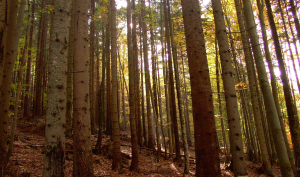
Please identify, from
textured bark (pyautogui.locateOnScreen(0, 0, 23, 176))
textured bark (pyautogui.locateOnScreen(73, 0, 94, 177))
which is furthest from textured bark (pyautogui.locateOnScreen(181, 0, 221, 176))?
textured bark (pyautogui.locateOnScreen(0, 0, 23, 176))

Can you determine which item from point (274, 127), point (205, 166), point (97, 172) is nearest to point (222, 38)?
point (274, 127)

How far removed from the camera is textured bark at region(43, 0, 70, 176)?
263 cm

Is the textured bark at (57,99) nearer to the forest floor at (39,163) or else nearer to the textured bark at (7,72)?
the textured bark at (7,72)

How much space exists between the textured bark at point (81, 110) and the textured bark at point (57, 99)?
23.0 inches

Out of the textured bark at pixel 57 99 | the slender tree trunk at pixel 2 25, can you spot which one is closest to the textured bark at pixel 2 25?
the slender tree trunk at pixel 2 25

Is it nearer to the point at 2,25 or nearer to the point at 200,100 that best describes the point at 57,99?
the point at 2,25

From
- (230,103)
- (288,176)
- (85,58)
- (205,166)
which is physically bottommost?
(288,176)

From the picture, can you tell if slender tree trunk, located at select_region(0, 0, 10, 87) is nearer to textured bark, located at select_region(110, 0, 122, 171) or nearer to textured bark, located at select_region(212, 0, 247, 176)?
textured bark, located at select_region(110, 0, 122, 171)

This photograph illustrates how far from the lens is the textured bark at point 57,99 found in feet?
8.63

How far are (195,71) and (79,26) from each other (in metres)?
2.65

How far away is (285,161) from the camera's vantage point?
11.1ft

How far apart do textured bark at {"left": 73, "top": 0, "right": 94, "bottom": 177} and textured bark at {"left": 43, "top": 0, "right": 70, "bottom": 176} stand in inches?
23.0

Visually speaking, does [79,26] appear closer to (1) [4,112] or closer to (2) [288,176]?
(1) [4,112]

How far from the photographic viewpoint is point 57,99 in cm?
278
